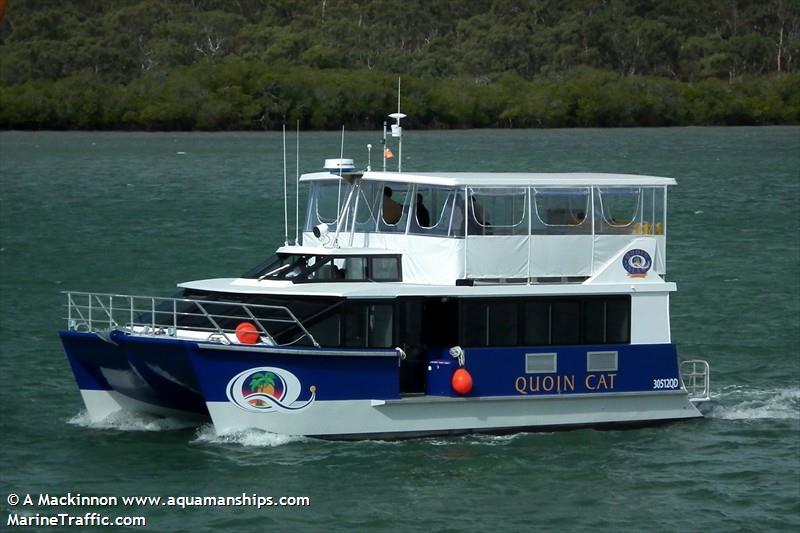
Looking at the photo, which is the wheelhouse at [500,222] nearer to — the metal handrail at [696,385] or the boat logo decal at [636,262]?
the boat logo decal at [636,262]

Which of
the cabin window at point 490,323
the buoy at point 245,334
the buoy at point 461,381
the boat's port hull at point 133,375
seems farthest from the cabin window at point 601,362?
the boat's port hull at point 133,375

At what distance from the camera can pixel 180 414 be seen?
22.8 meters

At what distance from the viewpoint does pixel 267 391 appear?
21156 mm

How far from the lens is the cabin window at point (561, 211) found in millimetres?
22656

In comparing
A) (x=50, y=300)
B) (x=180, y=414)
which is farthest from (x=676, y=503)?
(x=50, y=300)

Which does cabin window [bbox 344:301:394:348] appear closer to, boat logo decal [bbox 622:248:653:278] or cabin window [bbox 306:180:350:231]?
cabin window [bbox 306:180:350:231]

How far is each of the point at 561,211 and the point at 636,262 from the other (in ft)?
4.08

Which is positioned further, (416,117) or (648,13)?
(648,13)

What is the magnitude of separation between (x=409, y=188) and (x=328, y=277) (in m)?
1.69

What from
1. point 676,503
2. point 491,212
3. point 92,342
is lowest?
point 676,503

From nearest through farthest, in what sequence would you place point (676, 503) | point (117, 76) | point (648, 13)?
point (676, 503) → point (117, 76) → point (648, 13)

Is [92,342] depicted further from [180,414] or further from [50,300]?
[50,300]

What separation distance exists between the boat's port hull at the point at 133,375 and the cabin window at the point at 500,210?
14.2ft

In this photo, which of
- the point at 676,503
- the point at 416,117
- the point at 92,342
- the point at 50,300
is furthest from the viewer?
the point at 416,117
